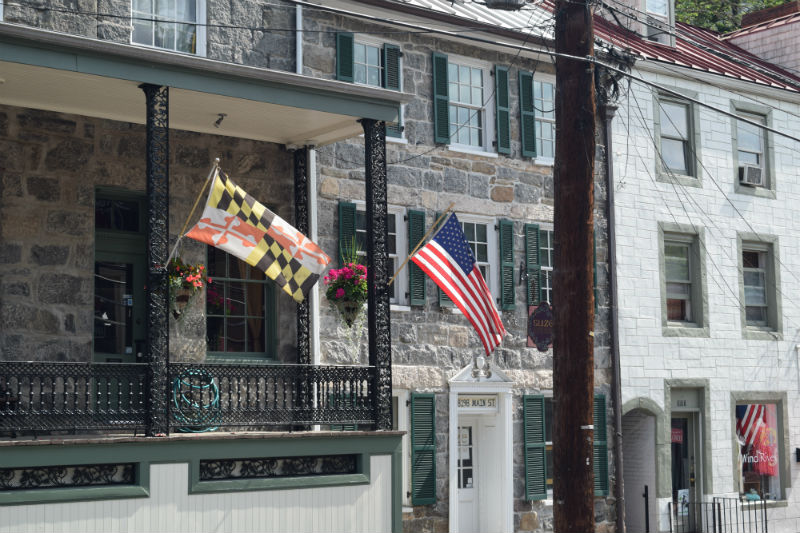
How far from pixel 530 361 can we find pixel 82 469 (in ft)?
30.7

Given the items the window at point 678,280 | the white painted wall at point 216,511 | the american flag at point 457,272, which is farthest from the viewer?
the window at point 678,280

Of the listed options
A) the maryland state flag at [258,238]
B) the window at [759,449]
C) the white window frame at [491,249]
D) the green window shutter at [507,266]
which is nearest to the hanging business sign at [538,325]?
the green window shutter at [507,266]

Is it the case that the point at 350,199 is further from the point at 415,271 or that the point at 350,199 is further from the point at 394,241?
the point at 415,271

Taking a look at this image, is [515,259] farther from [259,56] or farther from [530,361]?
[259,56]

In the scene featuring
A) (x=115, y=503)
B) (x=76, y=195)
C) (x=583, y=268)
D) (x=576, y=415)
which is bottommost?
(x=115, y=503)

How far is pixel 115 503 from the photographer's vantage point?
1355cm

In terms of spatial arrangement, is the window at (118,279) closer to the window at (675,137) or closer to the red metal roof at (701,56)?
the red metal roof at (701,56)

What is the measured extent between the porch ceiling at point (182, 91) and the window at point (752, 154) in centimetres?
998

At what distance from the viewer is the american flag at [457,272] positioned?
16.8 meters

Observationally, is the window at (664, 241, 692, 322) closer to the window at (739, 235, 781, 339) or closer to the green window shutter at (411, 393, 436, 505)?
the window at (739, 235, 781, 339)

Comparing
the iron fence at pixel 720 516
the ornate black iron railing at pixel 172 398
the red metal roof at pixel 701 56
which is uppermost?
the red metal roof at pixel 701 56

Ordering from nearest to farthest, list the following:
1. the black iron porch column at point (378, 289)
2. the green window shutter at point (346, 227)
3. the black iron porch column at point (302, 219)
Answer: the black iron porch column at point (378, 289), the black iron porch column at point (302, 219), the green window shutter at point (346, 227)

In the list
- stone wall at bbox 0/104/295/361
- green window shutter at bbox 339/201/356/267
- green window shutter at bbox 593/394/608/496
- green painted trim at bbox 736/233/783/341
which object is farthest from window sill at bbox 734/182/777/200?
stone wall at bbox 0/104/295/361

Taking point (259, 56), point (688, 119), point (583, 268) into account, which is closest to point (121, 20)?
point (259, 56)
